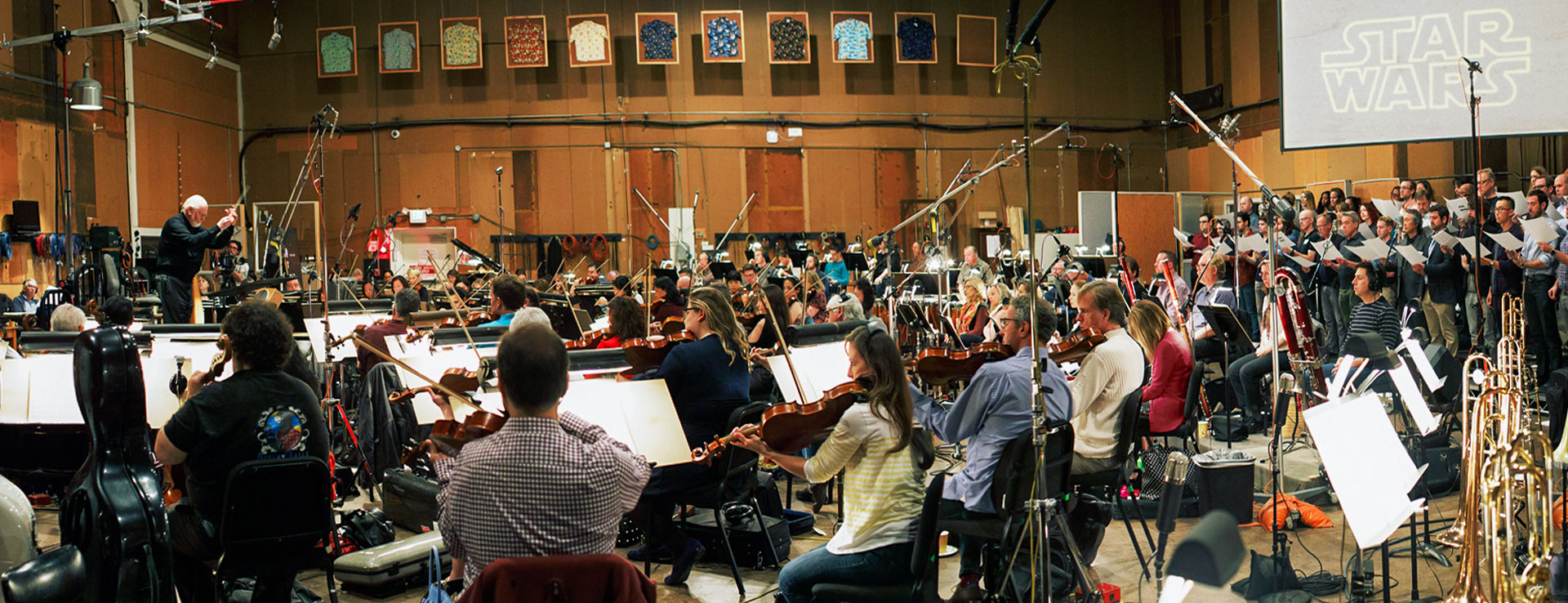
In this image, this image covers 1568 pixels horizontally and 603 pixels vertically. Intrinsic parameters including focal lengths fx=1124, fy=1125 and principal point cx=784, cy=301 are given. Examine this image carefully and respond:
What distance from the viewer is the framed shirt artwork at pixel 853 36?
17.8m

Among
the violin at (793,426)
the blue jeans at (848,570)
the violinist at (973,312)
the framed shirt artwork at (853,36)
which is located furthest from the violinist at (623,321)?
the framed shirt artwork at (853,36)

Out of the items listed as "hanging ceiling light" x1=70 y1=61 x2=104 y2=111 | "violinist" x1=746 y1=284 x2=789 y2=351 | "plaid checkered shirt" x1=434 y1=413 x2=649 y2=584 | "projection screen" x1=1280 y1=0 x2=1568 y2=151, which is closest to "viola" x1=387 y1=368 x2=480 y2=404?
"plaid checkered shirt" x1=434 y1=413 x2=649 y2=584

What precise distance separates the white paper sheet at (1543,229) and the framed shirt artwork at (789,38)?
38.3 feet

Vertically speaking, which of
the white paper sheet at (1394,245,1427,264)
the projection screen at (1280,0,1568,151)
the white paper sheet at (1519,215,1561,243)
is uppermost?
the projection screen at (1280,0,1568,151)

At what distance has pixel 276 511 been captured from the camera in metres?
3.44

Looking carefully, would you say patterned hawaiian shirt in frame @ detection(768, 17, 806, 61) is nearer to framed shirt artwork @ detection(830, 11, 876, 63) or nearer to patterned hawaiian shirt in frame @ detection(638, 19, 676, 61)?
framed shirt artwork @ detection(830, 11, 876, 63)

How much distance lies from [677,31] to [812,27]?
217cm

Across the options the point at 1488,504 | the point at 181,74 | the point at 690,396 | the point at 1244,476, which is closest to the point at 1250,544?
the point at 1244,476

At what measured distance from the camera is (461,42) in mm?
17609

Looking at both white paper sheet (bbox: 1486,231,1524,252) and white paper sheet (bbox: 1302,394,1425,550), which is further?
white paper sheet (bbox: 1486,231,1524,252)

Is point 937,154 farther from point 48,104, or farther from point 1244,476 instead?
point 1244,476

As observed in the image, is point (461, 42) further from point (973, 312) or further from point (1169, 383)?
→ point (1169, 383)

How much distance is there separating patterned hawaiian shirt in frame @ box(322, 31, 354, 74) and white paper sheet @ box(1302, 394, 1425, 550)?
17640 mm

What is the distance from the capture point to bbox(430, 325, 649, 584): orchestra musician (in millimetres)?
2184
